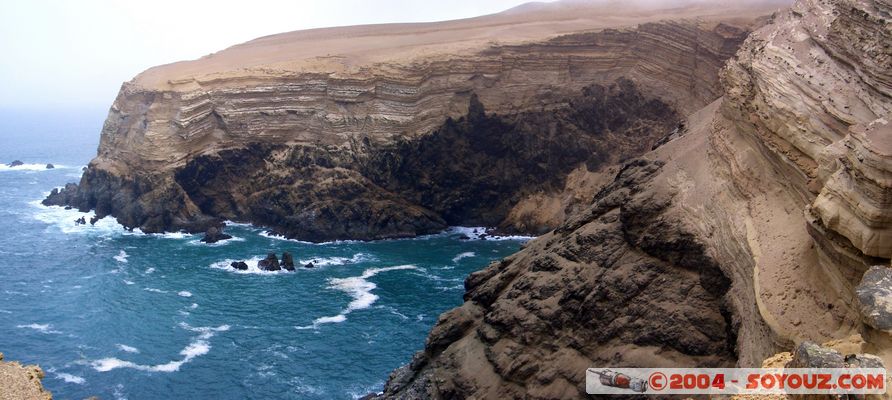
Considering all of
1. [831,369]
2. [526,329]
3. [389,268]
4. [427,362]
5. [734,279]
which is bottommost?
[389,268]

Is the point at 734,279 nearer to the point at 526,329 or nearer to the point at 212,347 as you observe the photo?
the point at 526,329

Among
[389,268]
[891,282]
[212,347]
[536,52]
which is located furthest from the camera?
[536,52]

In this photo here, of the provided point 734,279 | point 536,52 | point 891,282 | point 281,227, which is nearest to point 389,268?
point 281,227

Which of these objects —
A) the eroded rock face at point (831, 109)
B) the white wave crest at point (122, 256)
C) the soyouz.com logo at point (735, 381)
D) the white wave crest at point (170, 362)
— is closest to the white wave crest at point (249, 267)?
the white wave crest at point (122, 256)

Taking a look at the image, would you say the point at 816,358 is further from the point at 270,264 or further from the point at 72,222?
the point at 72,222

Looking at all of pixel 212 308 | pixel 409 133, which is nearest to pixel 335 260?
pixel 212 308

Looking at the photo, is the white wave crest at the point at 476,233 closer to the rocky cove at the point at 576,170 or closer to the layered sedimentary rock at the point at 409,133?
the layered sedimentary rock at the point at 409,133
